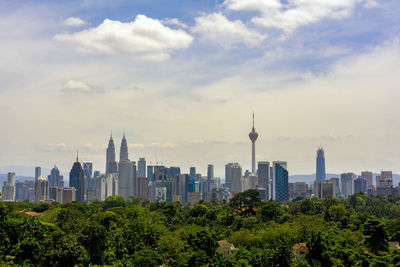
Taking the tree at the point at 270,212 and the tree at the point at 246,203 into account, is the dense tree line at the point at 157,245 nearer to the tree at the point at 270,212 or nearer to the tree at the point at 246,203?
the tree at the point at 270,212

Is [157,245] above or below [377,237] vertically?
below

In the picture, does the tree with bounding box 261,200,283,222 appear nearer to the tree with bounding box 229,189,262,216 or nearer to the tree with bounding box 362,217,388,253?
the tree with bounding box 229,189,262,216

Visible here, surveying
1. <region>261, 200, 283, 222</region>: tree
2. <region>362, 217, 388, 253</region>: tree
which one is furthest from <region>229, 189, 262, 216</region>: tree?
<region>362, 217, 388, 253</region>: tree

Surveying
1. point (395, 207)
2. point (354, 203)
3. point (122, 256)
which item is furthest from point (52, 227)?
point (354, 203)

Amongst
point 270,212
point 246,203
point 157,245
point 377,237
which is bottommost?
point 157,245

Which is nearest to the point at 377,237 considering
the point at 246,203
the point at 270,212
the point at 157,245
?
the point at 157,245

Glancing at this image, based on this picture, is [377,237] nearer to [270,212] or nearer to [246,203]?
[270,212]

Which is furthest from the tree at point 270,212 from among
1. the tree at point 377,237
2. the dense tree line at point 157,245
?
the tree at point 377,237

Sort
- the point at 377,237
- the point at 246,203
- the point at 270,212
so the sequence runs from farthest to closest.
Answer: the point at 246,203, the point at 270,212, the point at 377,237

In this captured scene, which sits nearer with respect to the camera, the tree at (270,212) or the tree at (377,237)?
the tree at (377,237)

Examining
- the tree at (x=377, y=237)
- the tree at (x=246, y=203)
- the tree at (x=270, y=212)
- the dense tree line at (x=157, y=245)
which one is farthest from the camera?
the tree at (x=246, y=203)

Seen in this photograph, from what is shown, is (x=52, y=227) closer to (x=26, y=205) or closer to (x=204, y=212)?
(x=204, y=212)

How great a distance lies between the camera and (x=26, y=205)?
98562mm

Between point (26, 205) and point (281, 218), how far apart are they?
57.4m
